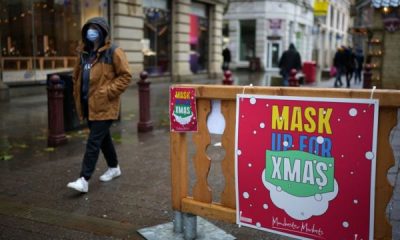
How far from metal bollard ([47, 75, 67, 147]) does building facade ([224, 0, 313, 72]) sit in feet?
110

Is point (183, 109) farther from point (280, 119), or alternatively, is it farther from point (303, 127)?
point (303, 127)

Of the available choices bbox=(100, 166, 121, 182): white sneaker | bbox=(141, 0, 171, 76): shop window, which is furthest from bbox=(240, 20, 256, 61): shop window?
bbox=(100, 166, 121, 182): white sneaker

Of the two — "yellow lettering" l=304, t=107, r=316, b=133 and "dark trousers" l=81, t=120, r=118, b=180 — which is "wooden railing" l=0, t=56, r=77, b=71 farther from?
"yellow lettering" l=304, t=107, r=316, b=133

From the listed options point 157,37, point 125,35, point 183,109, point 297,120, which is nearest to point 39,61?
point 125,35

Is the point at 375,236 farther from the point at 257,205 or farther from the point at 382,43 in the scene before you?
the point at 382,43

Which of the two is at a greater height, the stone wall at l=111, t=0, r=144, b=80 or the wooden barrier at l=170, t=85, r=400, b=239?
the stone wall at l=111, t=0, r=144, b=80

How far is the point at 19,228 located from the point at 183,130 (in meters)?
1.83

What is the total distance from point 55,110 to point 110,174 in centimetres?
227

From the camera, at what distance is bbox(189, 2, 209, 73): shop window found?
25.4 metres

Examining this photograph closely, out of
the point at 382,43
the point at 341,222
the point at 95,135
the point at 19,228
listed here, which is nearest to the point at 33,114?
the point at 95,135

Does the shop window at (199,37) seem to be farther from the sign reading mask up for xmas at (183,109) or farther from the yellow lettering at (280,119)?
the yellow lettering at (280,119)

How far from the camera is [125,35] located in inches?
754

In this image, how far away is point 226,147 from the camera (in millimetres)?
3416

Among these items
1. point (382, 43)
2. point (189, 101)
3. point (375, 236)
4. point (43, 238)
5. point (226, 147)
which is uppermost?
point (382, 43)
